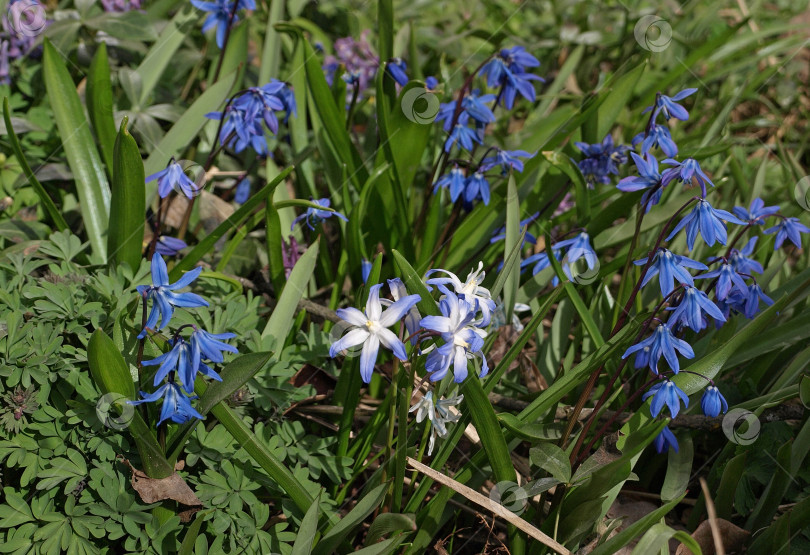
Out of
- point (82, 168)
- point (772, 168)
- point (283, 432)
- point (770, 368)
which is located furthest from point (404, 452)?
point (772, 168)

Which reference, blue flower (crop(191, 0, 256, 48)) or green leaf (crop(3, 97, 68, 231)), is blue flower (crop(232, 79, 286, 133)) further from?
green leaf (crop(3, 97, 68, 231))

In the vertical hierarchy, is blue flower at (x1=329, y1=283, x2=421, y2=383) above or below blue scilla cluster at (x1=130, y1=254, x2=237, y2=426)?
above

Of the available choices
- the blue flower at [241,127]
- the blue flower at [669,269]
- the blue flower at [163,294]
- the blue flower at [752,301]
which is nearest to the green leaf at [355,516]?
the blue flower at [163,294]

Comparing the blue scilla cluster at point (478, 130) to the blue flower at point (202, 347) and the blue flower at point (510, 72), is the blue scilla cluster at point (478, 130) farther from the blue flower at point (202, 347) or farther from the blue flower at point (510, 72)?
the blue flower at point (202, 347)

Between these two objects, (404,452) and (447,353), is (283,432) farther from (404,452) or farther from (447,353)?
(447,353)

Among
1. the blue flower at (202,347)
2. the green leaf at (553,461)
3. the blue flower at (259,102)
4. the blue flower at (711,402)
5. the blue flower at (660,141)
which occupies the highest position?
the blue flower at (660,141)

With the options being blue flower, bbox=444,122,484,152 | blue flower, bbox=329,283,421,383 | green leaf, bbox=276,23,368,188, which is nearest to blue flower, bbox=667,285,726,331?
blue flower, bbox=329,283,421,383
